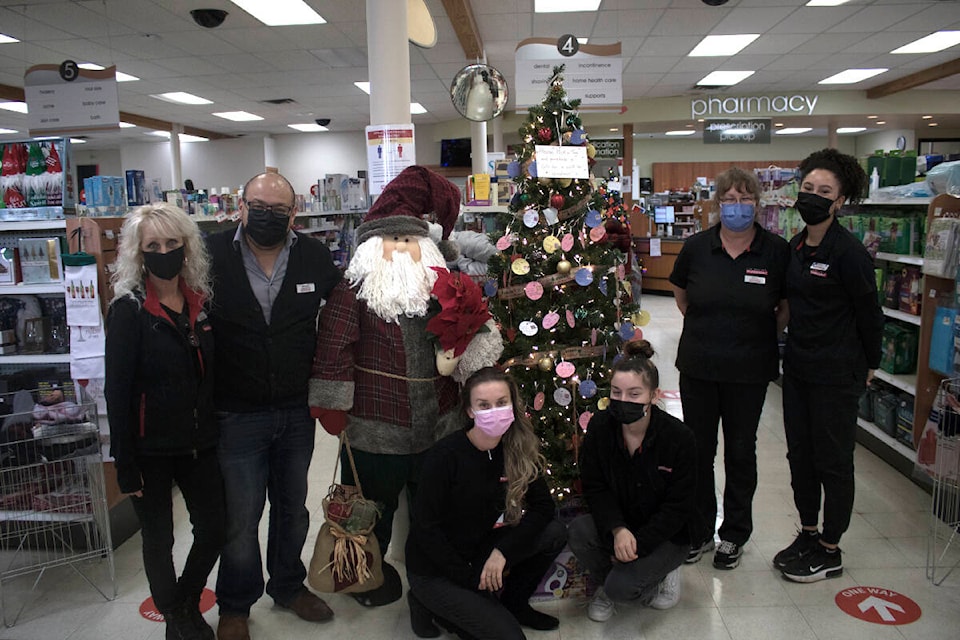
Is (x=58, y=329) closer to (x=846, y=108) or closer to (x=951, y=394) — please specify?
(x=951, y=394)

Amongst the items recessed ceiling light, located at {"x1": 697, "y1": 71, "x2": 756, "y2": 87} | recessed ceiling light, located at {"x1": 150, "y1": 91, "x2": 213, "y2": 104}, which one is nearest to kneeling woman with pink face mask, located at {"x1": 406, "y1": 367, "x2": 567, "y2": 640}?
recessed ceiling light, located at {"x1": 697, "y1": 71, "x2": 756, "y2": 87}

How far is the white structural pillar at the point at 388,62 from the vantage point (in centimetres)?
381

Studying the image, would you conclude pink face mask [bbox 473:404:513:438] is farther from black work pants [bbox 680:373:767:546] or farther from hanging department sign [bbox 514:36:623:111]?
hanging department sign [bbox 514:36:623:111]

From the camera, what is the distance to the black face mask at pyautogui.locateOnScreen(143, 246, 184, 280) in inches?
84.2

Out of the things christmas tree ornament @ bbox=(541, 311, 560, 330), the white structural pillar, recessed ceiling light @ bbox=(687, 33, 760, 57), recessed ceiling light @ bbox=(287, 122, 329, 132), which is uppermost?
recessed ceiling light @ bbox=(287, 122, 329, 132)

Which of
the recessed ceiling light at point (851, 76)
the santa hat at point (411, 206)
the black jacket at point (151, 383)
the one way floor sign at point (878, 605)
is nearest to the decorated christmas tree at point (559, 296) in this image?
the santa hat at point (411, 206)

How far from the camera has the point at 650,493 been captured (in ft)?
A: 8.16

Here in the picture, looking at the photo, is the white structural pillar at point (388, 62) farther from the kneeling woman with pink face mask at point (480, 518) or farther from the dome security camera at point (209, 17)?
the dome security camera at point (209, 17)

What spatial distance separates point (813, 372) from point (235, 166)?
16.0 metres

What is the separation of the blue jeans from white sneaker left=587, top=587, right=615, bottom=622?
1.12 meters

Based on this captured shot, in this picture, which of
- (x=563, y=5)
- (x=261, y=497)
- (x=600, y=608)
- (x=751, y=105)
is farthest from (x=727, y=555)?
(x=751, y=105)

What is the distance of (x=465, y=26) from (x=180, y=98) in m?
6.37

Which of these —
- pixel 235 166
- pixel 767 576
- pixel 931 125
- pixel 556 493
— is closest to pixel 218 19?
pixel 556 493

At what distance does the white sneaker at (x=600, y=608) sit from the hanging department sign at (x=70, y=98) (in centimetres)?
444
